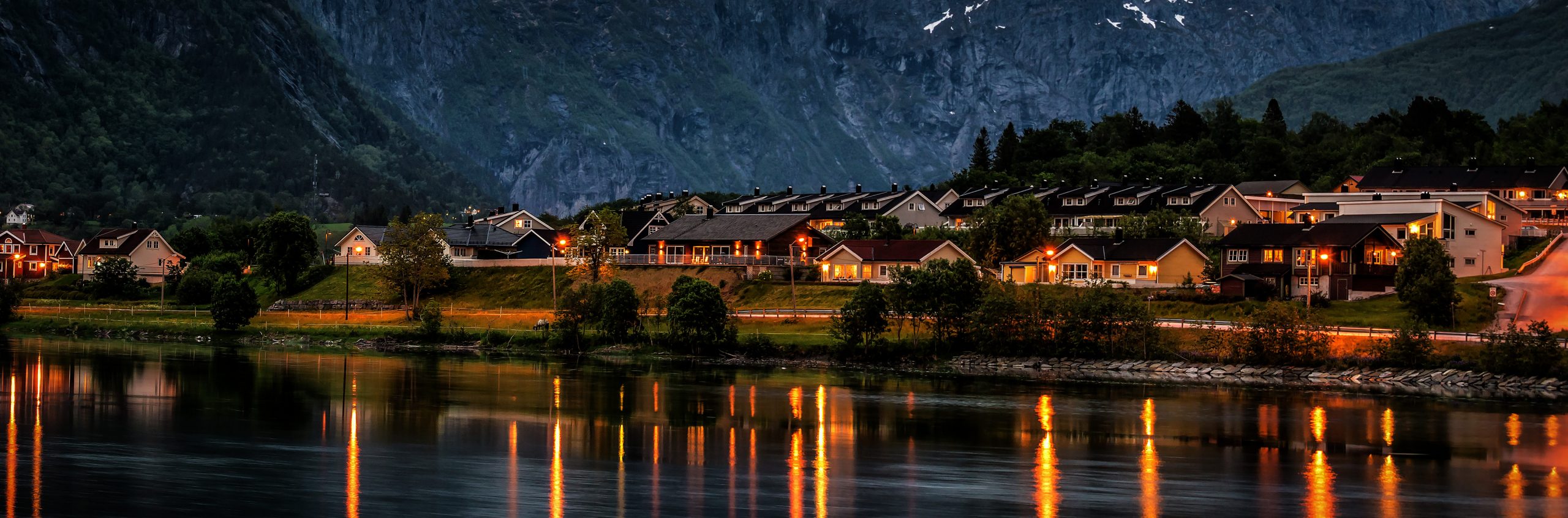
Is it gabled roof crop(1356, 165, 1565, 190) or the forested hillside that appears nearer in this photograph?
gabled roof crop(1356, 165, 1565, 190)

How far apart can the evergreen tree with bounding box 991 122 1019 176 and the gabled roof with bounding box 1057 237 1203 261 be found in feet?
262

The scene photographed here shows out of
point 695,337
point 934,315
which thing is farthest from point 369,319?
point 934,315

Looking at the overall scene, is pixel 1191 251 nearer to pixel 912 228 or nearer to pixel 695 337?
pixel 695 337

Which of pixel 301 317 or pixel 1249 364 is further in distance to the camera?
pixel 301 317

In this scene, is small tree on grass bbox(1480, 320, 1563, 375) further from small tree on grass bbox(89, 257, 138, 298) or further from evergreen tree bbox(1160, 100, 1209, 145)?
evergreen tree bbox(1160, 100, 1209, 145)

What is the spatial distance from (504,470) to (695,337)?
122 feet

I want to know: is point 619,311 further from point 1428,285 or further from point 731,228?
point 1428,285

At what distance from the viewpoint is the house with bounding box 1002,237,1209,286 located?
92.6 m

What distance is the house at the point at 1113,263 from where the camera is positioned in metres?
92.6

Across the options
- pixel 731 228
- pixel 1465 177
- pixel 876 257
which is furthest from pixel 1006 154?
pixel 876 257

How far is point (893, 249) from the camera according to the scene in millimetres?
101500

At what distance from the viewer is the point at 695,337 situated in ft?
257

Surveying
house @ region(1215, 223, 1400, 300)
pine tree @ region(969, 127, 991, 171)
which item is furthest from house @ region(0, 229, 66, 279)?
pine tree @ region(969, 127, 991, 171)

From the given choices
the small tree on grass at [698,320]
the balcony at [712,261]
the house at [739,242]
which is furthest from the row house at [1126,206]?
the small tree on grass at [698,320]
